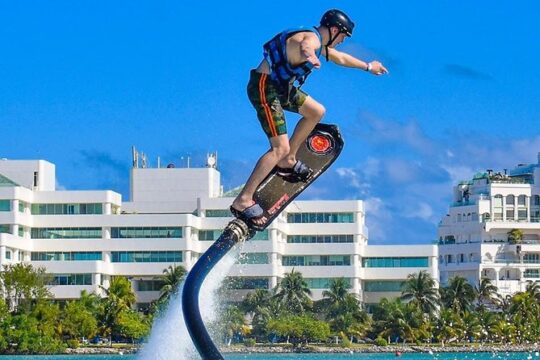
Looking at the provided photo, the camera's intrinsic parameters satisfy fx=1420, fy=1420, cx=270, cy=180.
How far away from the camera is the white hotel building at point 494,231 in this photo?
158 meters

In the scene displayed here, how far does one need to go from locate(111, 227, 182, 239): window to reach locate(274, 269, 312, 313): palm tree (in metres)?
10.8

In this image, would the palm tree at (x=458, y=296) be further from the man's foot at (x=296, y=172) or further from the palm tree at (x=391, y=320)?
the man's foot at (x=296, y=172)

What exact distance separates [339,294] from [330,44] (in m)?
108

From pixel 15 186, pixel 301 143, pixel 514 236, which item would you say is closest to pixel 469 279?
pixel 514 236

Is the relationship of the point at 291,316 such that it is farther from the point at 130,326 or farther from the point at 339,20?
the point at 339,20

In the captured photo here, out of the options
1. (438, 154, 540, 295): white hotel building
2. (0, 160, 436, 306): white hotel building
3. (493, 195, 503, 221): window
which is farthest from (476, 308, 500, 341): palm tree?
(493, 195, 503, 221): window

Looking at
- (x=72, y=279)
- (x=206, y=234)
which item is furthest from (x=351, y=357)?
(x=72, y=279)

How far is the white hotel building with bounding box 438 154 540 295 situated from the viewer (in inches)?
6235

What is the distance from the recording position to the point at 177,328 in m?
13.0

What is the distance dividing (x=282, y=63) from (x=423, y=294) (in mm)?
109827

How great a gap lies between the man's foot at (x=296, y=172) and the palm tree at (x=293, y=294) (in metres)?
107

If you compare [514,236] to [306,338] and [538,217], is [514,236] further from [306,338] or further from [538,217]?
[306,338]

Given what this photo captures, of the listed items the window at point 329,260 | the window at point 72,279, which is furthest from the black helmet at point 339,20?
the window at point 329,260

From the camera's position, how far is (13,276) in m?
112
